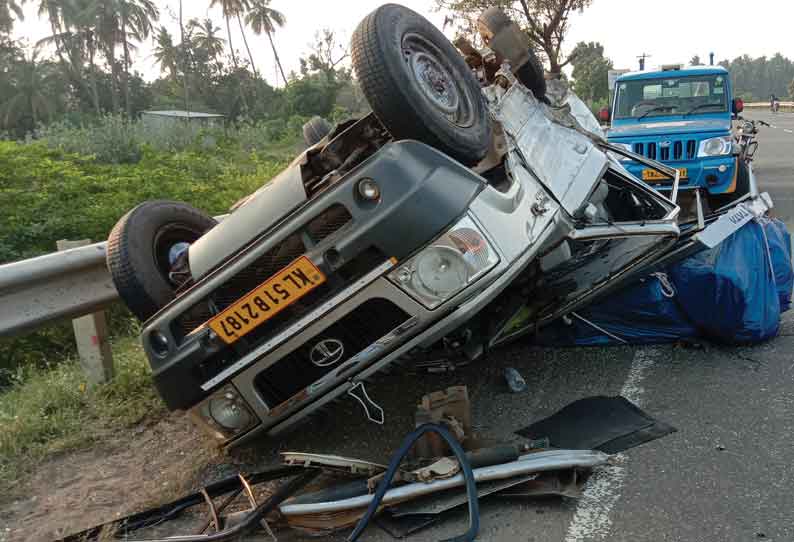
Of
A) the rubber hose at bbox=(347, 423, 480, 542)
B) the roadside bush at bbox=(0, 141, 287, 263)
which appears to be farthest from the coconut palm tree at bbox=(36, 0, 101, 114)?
the rubber hose at bbox=(347, 423, 480, 542)

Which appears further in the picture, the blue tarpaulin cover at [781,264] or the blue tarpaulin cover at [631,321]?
the blue tarpaulin cover at [781,264]

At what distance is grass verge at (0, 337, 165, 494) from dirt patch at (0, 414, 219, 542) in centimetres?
9

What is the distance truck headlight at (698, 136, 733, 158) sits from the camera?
27.5 feet

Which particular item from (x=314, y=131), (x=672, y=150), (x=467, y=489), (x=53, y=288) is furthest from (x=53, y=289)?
(x=672, y=150)

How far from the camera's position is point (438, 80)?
337 cm

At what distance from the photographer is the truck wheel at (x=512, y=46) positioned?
4.52m

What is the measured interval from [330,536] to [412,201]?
1.28m

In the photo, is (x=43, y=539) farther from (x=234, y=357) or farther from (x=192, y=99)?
(x=192, y=99)

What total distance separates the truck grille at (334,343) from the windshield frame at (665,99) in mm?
7727

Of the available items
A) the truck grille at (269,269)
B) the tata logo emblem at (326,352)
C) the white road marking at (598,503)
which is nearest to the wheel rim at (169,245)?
the truck grille at (269,269)

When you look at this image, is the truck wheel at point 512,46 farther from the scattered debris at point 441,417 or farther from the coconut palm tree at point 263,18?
the coconut palm tree at point 263,18

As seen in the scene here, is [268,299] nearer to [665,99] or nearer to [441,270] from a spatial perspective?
[441,270]

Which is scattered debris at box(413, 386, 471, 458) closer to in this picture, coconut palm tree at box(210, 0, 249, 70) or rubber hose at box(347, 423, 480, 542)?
rubber hose at box(347, 423, 480, 542)

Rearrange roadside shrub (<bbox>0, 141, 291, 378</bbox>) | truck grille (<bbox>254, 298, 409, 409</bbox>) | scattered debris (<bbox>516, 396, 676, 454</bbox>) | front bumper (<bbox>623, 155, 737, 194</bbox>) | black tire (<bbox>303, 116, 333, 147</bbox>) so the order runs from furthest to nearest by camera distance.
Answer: front bumper (<bbox>623, 155, 737, 194</bbox>) → roadside shrub (<bbox>0, 141, 291, 378</bbox>) → black tire (<bbox>303, 116, 333, 147</bbox>) → scattered debris (<bbox>516, 396, 676, 454</bbox>) → truck grille (<bbox>254, 298, 409, 409</bbox>)
